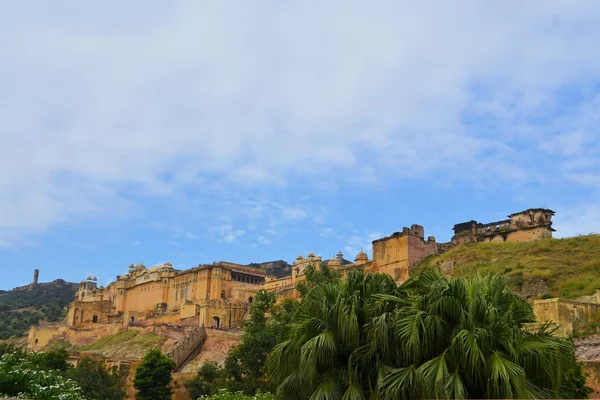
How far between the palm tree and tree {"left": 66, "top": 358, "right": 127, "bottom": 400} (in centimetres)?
2574

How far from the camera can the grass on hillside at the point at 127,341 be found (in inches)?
2212

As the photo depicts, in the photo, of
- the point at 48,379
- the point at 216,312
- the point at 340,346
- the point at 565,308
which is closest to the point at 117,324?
the point at 216,312

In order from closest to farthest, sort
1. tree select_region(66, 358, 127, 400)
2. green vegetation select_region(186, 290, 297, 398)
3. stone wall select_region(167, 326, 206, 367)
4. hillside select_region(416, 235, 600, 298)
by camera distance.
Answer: green vegetation select_region(186, 290, 297, 398), tree select_region(66, 358, 127, 400), hillside select_region(416, 235, 600, 298), stone wall select_region(167, 326, 206, 367)

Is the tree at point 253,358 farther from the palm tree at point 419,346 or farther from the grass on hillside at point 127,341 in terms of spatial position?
the grass on hillside at point 127,341

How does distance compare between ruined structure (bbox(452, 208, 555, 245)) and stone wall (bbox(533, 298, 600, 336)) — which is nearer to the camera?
stone wall (bbox(533, 298, 600, 336))

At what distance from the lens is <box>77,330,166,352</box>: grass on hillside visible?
184ft

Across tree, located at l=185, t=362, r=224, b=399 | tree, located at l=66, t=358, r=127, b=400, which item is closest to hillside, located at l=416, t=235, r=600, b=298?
tree, located at l=185, t=362, r=224, b=399

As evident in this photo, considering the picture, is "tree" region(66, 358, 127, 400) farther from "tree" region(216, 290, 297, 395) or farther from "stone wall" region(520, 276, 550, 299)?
"stone wall" region(520, 276, 550, 299)

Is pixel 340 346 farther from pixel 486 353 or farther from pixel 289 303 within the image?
pixel 289 303

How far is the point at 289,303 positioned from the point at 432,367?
23.8 meters

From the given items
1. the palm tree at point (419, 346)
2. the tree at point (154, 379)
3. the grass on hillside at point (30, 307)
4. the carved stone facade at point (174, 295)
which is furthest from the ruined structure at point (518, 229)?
the grass on hillside at point (30, 307)

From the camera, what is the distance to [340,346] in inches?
542

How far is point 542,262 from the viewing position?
46.5 meters

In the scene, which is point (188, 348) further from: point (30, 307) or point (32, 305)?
point (32, 305)
